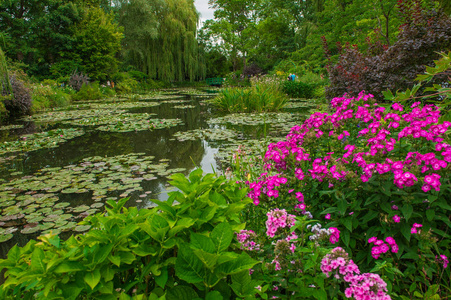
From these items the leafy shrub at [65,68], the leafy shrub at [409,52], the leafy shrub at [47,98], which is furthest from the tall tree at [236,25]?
the leafy shrub at [409,52]

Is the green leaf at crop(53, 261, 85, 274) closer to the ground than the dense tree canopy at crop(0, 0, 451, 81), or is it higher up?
closer to the ground

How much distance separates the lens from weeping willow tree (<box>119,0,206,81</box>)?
63.0ft

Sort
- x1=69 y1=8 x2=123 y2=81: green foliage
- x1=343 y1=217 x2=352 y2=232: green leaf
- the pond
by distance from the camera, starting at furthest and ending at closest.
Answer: x1=69 y1=8 x2=123 y2=81: green foliage
the pond
x1=343 y1=217 x2=352 y2=232: green leaf

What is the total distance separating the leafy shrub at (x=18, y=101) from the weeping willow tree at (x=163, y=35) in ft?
37.4

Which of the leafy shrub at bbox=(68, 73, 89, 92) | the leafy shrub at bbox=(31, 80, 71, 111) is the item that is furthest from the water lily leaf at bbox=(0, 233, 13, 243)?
the leafy shrub at bbox=(68, 73, 89, 92)

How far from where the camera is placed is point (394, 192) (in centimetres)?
118

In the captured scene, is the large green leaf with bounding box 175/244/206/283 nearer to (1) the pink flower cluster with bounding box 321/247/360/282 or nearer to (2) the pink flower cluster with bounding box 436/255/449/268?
(1) the pink flower cluster with bounding box 321/247/360/282

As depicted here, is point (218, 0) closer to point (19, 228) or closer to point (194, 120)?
point (194, 120)

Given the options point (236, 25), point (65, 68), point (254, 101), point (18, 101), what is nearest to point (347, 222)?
point (254, 101)

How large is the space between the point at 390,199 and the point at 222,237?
0.92 m

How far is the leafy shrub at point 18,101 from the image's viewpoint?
868 cm

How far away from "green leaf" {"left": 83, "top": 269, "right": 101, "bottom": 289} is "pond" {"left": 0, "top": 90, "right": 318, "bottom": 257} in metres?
1.80

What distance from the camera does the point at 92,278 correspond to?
2.55 ft

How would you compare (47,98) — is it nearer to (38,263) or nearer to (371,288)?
(38,263)
